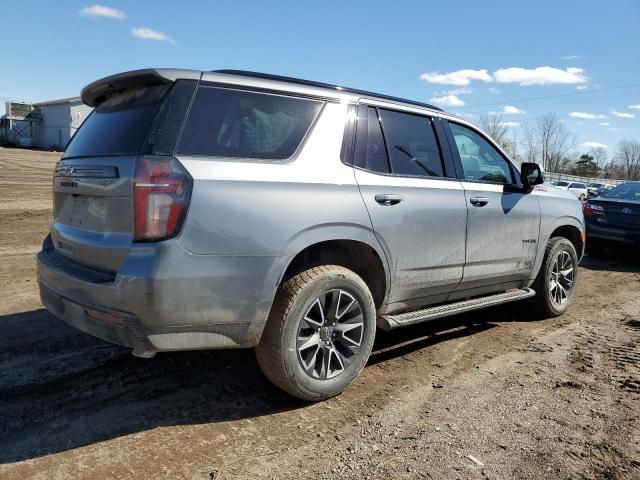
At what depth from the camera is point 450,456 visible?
2879 mm

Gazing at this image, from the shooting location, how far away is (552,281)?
18.2ft

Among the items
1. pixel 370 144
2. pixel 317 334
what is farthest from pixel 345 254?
pixel 370 144

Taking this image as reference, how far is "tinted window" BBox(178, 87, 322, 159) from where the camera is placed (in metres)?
2.97

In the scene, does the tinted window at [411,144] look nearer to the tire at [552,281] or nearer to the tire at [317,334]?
the tire at [317,334]

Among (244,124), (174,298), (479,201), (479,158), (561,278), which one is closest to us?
(174,298)

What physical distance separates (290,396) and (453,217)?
187 cm

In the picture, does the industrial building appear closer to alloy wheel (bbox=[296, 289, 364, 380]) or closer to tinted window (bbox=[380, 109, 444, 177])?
tinted window (bbox=[380, 109, 444, 177])

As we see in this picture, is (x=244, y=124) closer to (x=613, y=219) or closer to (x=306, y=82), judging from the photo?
(x=306, y=82)

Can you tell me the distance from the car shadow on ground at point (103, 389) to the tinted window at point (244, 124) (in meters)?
1.58

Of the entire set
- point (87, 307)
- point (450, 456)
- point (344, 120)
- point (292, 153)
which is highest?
point (344, 120)

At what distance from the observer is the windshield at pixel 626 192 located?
9905mm

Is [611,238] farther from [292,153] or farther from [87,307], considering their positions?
[87,307]

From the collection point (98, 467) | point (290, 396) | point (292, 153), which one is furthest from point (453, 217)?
point (98, 467)

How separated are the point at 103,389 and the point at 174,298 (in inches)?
46.8
